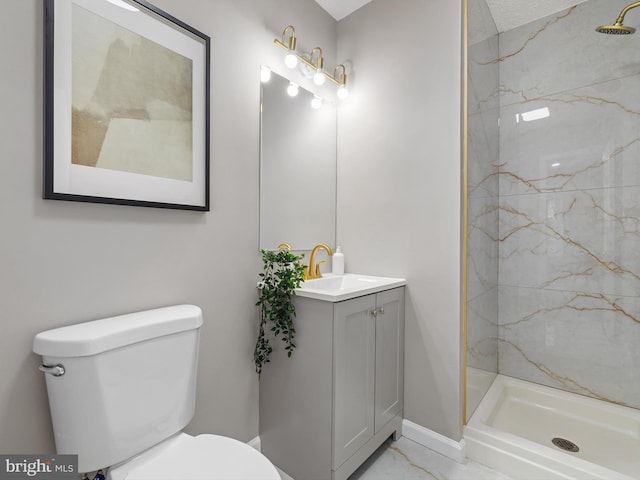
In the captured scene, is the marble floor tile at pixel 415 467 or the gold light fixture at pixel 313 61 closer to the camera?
the marble floor tile at pixel 415 467

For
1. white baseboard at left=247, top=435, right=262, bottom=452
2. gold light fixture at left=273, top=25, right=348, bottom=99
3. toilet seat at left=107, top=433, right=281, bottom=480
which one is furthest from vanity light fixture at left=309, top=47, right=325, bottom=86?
white baseboard at left=247, top=435, right=262, bottom=452

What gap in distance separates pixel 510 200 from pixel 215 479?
226 centimetres

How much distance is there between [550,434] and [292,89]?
2.41 metres

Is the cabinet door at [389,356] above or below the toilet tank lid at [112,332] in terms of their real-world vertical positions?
below

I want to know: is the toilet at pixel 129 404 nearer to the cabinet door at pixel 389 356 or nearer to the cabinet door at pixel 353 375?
the cabinet door at pixel 353 375

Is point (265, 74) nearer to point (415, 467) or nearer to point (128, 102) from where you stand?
point (128, 102)

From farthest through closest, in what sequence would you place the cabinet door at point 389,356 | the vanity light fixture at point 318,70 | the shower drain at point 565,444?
Result: the vanity light fixture at point 318,70, the shower drain at point 565,444, the cabinet door at point 389,356

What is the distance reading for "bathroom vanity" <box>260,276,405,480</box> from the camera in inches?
53.2

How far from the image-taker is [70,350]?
876 mm

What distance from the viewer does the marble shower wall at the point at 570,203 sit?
72.2 inches

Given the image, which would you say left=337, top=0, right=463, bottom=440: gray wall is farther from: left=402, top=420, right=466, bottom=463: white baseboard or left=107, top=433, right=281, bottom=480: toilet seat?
left=107, top=433, right=281, bottom=480: toilet seat

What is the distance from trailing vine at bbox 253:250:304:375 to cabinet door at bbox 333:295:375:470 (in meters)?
0.24

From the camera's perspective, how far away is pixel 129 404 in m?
0.97

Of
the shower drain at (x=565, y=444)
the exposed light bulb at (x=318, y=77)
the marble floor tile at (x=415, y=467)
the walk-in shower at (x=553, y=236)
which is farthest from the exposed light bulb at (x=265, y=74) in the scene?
the shower drain at (x=565, y=444)
